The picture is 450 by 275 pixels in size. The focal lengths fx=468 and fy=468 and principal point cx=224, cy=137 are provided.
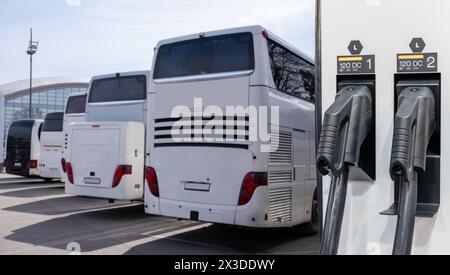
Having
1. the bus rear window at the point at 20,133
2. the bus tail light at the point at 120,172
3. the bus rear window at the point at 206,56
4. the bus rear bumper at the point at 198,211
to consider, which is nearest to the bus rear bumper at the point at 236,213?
the bus rear bumper at the point at 198,211

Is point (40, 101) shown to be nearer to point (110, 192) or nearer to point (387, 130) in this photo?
point (110, 192)

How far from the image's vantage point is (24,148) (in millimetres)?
17781

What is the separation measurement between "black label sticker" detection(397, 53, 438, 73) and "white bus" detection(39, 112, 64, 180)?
597 inches

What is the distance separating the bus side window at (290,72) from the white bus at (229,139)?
0.7 inches

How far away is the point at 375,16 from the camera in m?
1.97

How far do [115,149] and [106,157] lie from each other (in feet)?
0.86

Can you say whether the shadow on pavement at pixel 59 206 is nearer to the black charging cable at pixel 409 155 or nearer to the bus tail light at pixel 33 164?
the bus tail light at pixel 33 164

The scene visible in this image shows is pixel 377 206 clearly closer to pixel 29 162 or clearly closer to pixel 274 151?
pixel 274 151

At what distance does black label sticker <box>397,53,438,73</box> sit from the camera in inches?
74.1

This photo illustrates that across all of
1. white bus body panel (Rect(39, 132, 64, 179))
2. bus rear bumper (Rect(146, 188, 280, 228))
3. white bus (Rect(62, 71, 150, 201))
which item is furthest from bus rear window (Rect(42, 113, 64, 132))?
bus rear bumper (Rect(146, 188, 280, 228))
